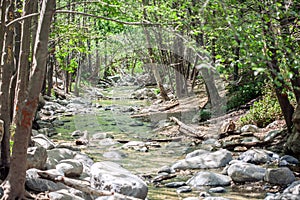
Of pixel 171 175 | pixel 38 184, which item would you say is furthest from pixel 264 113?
pixel 38 184

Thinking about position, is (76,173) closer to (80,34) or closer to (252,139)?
(80,34)

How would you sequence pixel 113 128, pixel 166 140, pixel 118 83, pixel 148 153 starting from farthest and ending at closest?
pixel 118 83, pixel 113 128, pixel 166 140, pixel 148 153

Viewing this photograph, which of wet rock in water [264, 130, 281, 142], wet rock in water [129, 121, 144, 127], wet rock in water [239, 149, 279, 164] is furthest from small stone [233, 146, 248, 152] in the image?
wet rock in water [129, 121, 144, 127]

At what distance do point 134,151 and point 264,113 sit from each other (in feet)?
14.1

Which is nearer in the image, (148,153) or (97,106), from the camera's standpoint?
(148,153)

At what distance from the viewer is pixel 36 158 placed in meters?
6.14

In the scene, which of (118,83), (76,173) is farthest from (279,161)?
(118,83)

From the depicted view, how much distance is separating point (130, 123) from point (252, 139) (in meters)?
7.24

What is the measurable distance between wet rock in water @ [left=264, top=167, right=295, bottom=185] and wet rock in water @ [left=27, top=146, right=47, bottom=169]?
398 cm

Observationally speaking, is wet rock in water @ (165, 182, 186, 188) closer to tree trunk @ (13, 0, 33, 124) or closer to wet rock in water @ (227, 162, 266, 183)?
wet rock in water @ (227, 162, 266, 183)

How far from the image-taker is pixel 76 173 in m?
7.04

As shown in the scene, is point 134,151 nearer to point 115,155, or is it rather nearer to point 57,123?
point 115,155

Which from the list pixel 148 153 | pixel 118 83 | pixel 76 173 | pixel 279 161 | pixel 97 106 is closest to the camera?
pixel 76 173

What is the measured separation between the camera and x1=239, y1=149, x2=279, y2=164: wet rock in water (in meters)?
8.69
